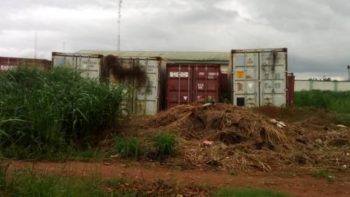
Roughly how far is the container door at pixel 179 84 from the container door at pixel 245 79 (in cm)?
152

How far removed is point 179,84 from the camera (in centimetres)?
1978

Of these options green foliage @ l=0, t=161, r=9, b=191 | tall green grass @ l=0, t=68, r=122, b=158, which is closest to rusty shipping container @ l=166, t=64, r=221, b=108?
tall green grass @ l=0, t=68, r=122, b=158

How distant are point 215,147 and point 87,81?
3.60 meters

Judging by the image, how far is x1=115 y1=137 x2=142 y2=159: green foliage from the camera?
1170cm

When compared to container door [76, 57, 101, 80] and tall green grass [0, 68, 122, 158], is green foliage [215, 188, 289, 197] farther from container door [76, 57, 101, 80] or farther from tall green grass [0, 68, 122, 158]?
container door [76, 57, 101, 80]

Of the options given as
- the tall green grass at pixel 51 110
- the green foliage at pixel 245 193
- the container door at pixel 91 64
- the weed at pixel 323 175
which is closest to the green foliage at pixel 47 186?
the green foliage at pixel 245 193

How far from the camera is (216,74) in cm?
1967

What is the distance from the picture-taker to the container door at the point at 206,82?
19.6m

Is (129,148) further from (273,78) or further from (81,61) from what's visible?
(81,61)

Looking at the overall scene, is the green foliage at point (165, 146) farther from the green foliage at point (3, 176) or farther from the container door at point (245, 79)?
the container door at point (245, 79)

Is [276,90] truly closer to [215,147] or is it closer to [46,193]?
[215,147]

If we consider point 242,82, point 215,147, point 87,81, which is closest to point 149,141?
point 215,147

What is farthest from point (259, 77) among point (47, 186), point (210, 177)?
point (47, 186)

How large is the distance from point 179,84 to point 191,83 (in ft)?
1.33
